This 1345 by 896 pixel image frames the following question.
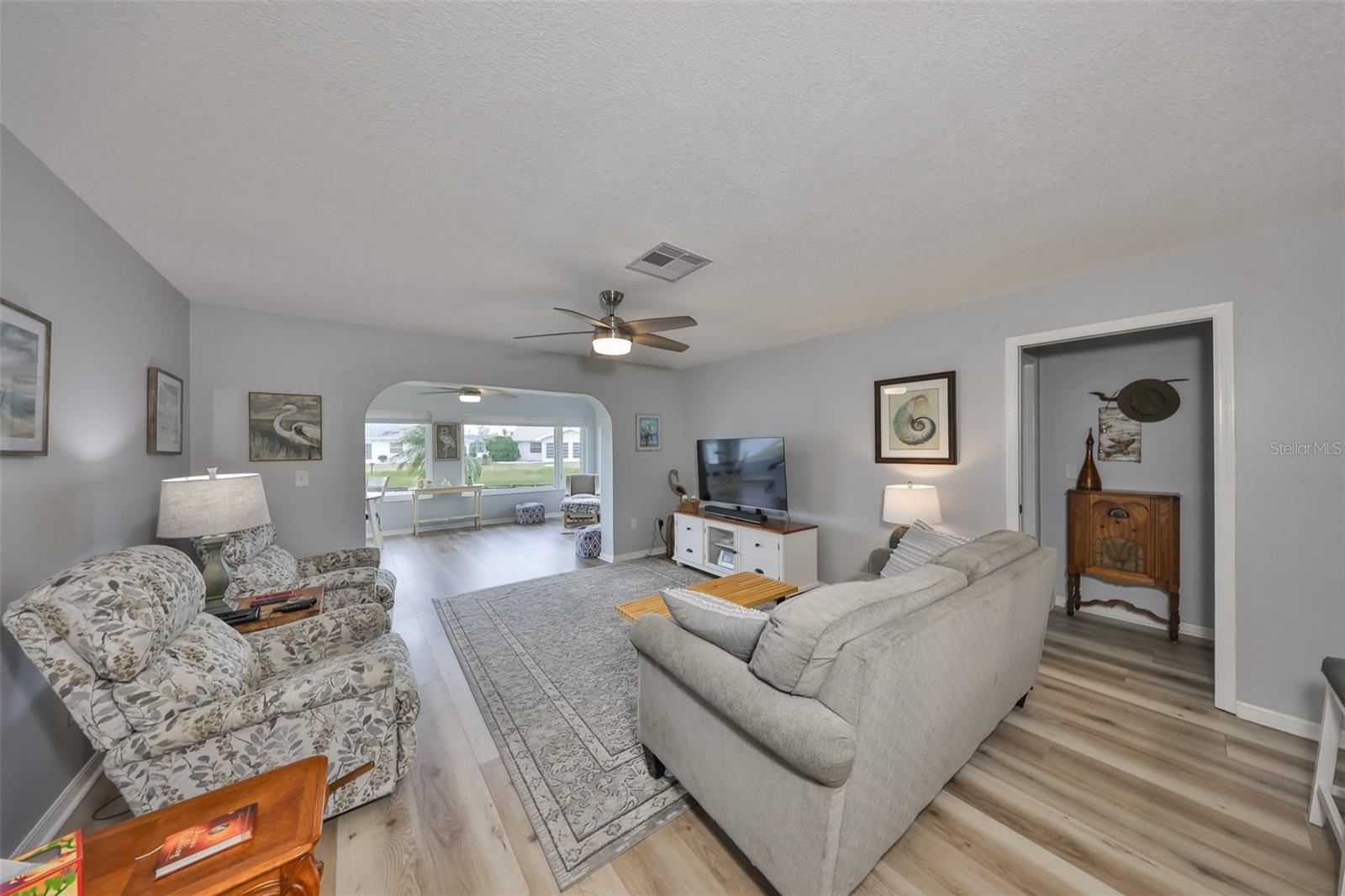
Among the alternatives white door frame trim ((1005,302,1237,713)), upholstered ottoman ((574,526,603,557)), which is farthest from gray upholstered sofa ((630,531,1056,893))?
upholstered ottoman ((574,526,603,557))

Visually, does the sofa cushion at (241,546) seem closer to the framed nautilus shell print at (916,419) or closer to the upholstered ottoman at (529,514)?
the framed nautilus shell print at (916,419)

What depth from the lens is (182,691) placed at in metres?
1.47

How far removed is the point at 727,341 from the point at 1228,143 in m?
3.25

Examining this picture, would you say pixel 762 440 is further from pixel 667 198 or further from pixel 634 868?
pixel 634 868

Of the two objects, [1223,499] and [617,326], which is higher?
[617,326]

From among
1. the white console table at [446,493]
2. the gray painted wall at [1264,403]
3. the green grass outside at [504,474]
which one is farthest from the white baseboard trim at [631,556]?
the green grass outside at [504,474]

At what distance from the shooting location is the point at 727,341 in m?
4.53

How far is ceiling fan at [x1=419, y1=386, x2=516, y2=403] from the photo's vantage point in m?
6.44

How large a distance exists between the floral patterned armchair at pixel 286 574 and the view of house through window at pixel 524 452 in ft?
16.5

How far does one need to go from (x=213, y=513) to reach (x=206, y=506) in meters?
0.04

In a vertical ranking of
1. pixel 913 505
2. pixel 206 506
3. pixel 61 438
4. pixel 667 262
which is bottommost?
pixel 913 505

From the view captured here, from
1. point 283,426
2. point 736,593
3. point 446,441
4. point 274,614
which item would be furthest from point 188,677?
point 446,441
